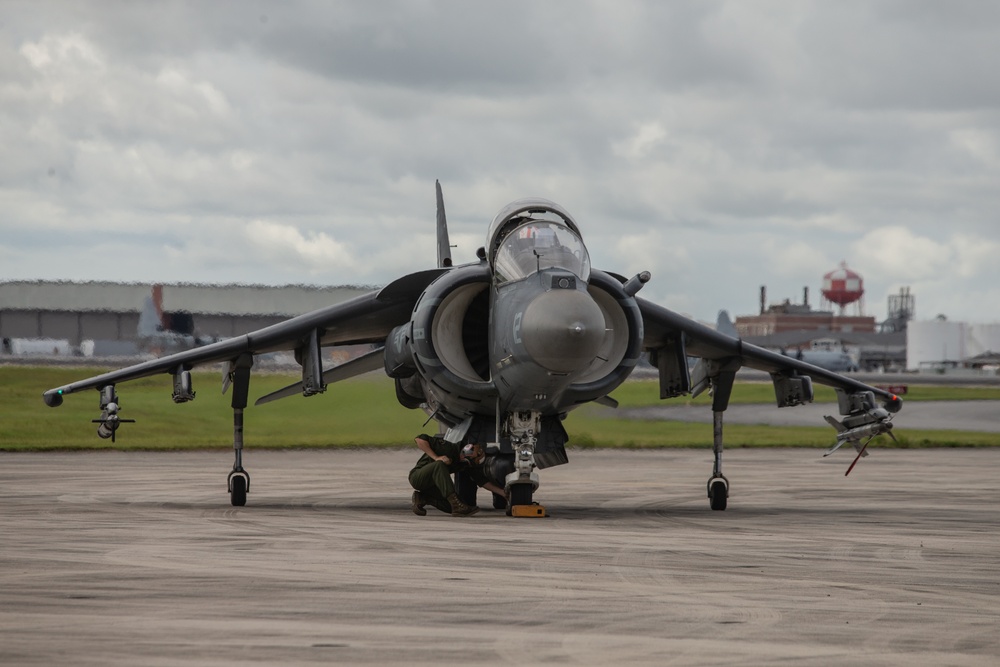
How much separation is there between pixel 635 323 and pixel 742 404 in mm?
40951

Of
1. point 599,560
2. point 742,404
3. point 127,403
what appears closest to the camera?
point 599,560

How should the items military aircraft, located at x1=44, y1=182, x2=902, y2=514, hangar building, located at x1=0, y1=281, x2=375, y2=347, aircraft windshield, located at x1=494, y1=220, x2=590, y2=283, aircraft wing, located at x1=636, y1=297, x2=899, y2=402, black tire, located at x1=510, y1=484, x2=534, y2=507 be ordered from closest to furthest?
military aircraft, located at x1=44, y1=182, x2=902, y2=514, aircraft windshield, located at x1=494, y1=220, x2=590, y2=283, black tire, located at x1=510, y1=484, x2=534, y2=507, aircraft wing, located at x1=636, y1=297, x2=899, y2=402, hangar building, located at x1=0, y1=281, x2=375, y2=347

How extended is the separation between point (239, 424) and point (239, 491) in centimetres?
122

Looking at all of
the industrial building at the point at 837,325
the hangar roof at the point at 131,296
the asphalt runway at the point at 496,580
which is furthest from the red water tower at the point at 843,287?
the asphalt runway at the point at 496,580

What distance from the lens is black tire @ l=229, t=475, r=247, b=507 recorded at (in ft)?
59.4

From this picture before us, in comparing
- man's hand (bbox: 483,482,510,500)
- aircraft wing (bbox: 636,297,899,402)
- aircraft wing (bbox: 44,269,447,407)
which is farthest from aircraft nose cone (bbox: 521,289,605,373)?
aircraft wing (bbox: 636,297,899,402)

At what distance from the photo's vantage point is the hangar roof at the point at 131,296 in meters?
79.1

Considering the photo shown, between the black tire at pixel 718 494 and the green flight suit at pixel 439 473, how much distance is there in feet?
→ 10.7

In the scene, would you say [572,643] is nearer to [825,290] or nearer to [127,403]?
[127,403]

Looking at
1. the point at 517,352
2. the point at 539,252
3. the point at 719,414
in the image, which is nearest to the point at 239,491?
the point at 517,352

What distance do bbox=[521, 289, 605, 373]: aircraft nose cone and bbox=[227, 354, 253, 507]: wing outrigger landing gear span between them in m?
5.49

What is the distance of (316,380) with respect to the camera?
59.1 ft

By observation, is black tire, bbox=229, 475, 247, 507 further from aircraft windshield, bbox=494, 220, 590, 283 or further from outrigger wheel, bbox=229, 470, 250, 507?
aircraft windshield, bbox=494, 220, 590, 283

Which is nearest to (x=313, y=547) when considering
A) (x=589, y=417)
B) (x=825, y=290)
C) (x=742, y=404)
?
(x=589, y=417)
